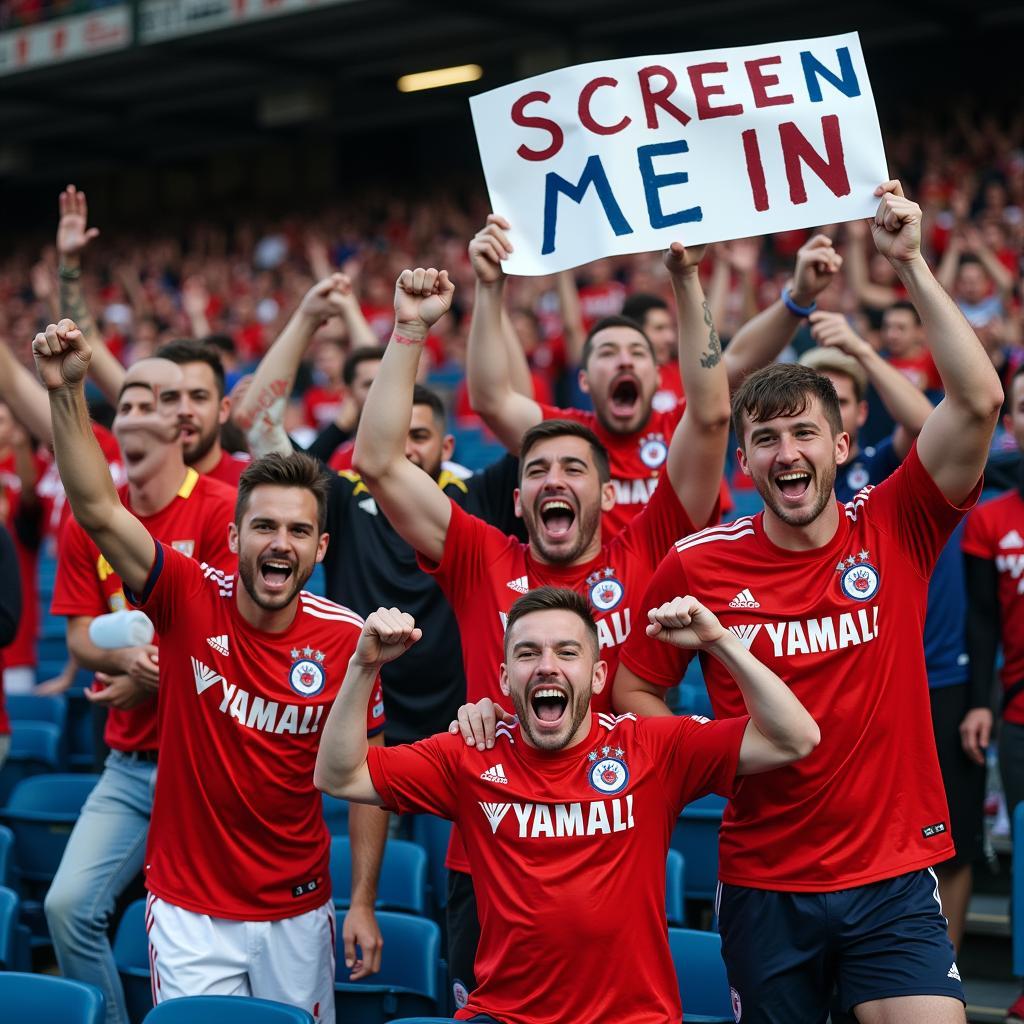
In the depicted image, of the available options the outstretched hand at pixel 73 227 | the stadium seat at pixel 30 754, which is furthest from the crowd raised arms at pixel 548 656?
the stadium seat at pixel 30 754

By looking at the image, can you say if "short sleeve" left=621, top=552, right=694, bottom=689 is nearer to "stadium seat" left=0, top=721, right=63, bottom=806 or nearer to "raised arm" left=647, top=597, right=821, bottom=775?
"raised arm" left=647, top=597, right=821, bottom=775

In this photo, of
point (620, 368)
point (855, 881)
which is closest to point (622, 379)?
point (620, 368)

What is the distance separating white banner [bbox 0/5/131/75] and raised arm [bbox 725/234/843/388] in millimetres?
15096

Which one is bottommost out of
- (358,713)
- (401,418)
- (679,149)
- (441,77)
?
(358,713)

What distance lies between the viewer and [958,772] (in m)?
4.50

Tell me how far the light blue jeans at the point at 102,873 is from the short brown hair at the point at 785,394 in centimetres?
216

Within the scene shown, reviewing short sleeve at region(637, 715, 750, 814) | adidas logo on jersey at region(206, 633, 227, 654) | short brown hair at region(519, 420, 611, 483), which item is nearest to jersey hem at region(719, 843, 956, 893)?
short sleeve at region(637, 715, 750, 814)

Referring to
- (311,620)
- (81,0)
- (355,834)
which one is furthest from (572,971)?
Answer: (81,0)

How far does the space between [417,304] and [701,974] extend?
1.93 metres

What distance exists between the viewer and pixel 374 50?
1778 cm

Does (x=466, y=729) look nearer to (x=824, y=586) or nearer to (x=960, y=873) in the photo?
(x=824, y=586)

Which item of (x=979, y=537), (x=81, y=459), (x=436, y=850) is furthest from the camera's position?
(x=436, y=850)

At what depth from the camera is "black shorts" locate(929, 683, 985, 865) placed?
14.5ft

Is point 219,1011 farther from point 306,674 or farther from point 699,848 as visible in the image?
point 699,848
